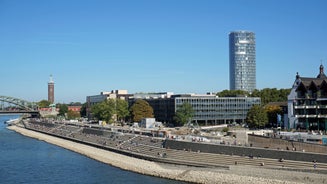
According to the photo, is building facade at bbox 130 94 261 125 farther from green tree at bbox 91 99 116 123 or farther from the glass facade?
green tree at bbox 91 99 116 123

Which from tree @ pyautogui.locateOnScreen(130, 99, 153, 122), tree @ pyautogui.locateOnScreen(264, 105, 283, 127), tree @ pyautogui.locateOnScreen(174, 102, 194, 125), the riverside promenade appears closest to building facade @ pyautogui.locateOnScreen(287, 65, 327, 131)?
tree @ pyautogui.locateOnScreen(264, 105, 283, 127)

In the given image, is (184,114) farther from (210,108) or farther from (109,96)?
(109,96)

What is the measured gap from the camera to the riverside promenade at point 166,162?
127ft

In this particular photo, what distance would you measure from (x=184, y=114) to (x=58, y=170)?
48.9m

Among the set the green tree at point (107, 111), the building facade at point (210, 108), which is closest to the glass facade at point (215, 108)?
the building facade at point (210, 108)

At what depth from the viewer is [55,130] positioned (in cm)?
11462

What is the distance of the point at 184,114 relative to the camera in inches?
3875

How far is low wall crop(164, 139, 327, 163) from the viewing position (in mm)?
39909

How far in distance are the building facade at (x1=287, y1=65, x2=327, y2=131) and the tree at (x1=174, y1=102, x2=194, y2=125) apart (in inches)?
1204

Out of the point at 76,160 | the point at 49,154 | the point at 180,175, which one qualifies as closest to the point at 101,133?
the point at 49,154

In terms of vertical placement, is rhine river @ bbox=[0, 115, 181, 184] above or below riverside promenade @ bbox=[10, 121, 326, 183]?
below

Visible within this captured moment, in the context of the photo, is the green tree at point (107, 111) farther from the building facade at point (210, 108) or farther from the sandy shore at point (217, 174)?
the sandy shore at point (217, 174)

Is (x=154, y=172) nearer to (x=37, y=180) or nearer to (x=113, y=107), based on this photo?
(x=37, y=180)

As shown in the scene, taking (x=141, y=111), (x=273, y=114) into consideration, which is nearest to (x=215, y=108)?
(x=141, y=111)
